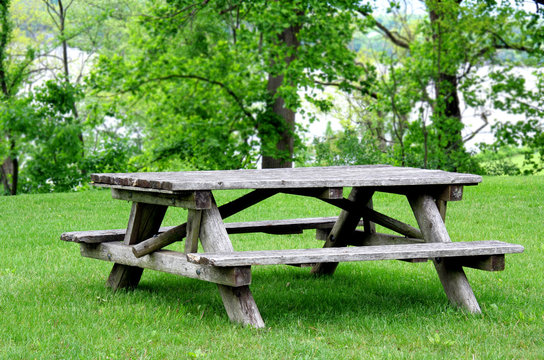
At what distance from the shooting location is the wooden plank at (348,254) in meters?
4.11

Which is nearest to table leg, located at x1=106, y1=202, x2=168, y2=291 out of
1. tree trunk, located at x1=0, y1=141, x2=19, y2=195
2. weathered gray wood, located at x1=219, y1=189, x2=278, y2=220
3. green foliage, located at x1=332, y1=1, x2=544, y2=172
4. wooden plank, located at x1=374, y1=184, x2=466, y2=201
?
weathered gray wood, located at x1=219, y1=189, x2=278, y2=220

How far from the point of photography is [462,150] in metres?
18.5

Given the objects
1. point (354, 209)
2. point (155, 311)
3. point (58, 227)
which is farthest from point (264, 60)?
point (155, 311)

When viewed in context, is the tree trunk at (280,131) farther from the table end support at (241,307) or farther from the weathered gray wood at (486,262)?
the table end support at (241,307)

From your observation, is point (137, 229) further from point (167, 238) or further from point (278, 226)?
point (278, 226)

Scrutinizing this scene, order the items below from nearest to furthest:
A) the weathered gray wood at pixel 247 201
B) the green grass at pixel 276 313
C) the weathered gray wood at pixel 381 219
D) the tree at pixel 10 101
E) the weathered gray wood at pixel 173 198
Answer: the green grass at pixel 276 313 → the weathered gray wood at pixel 173 198 → the weathered gray wood at pixel 247 201 → the weathered gray wood at pixel 381 219 → the tree at pixel 10 101

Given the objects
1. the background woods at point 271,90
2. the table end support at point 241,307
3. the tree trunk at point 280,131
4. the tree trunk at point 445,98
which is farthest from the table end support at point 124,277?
the tree trunk at point 445,98

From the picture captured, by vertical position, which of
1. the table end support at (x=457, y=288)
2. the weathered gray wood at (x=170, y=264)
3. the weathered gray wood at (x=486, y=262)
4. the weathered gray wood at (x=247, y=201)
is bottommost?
the table end support at (x=457, y=288)

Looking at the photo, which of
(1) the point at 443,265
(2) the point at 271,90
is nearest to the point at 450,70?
(2) the point at 271,90

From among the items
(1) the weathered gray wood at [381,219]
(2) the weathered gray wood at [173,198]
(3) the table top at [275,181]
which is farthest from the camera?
(1) the weathered gray wood at [381,219]

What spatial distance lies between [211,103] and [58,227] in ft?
41.0

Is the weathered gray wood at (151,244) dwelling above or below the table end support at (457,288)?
above

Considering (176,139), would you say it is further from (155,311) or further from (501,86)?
(155,311)

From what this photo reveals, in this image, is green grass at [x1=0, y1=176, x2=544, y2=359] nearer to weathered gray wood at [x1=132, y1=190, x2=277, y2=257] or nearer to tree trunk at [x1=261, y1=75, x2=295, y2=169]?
weathered gray wood at [x1=132, y1=190, x2=277, y2=257]
